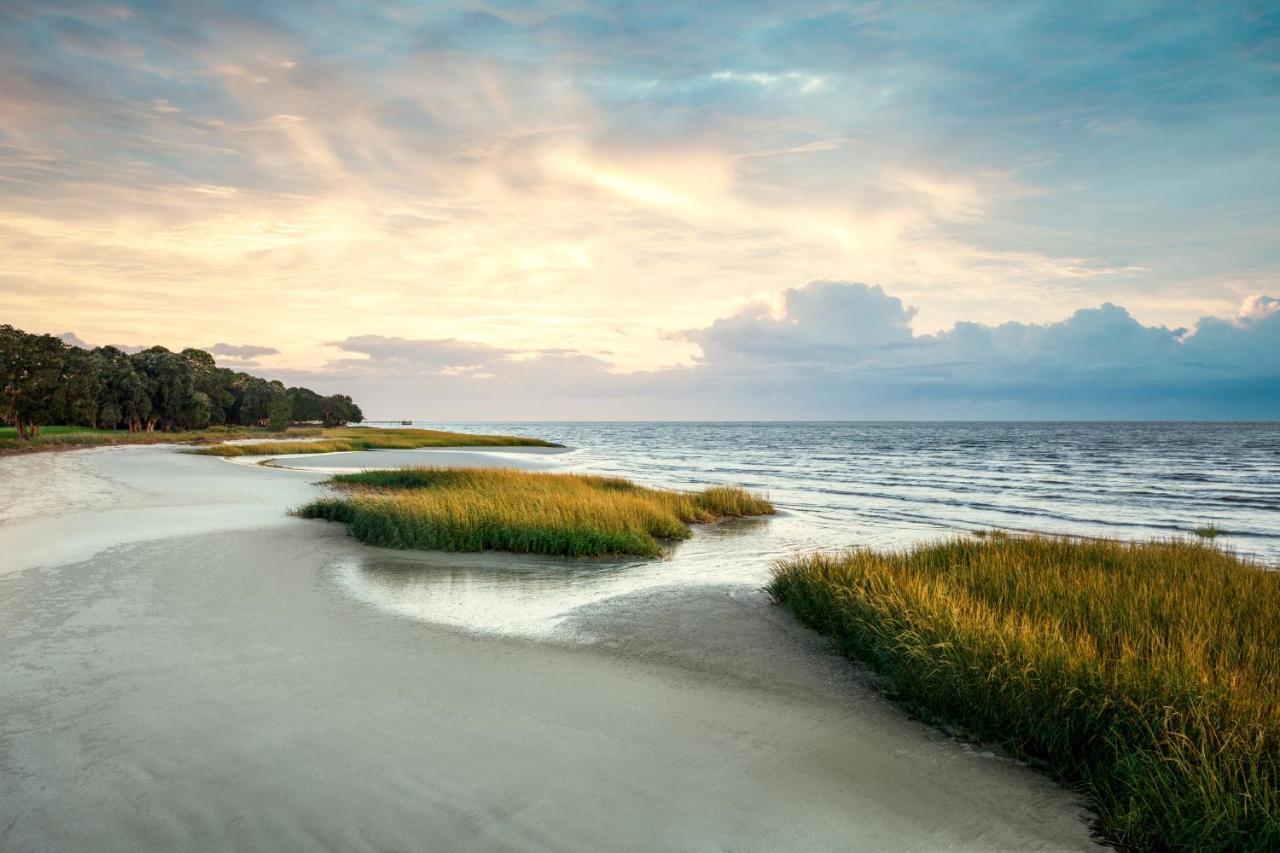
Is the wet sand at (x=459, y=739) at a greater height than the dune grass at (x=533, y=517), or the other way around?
the dune grass at (x=533, y=517)

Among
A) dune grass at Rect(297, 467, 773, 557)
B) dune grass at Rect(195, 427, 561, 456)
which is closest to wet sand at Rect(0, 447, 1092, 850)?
dune grass at Rect(297, 467, 773, 557)

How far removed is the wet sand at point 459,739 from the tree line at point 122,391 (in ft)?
274

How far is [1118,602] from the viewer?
10391 mm

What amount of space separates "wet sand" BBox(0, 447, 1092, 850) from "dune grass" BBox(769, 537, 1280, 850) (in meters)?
0.49

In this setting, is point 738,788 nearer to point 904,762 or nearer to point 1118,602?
point 904,762

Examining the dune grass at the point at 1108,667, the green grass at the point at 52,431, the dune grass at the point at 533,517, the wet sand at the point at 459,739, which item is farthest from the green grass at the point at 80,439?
the dune grass at the point at 1108,667

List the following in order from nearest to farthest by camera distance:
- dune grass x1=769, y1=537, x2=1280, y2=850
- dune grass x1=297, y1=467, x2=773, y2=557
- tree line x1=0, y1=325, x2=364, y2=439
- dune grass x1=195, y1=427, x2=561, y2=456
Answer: dune grass x1=769, y1=537, x2=1280, y2=850
dune grass x1=297, y1=467, x2=773, y2=557
dune grass x1=195, y1=427, x2=561, y2=456
tree line x1=0, y1=325, x2=364, y2=439

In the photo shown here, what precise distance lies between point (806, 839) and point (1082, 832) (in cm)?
233

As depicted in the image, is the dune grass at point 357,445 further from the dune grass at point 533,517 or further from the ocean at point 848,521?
the dune grass at point 533,517

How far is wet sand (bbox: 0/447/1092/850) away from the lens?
19.6 feet

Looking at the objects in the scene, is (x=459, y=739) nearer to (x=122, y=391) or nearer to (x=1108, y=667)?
(x=1108, y=667)

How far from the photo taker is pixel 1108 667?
25.9 feet

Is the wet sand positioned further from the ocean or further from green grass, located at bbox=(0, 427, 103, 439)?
green grass, located at bbox=(0, 427, 103, 439)

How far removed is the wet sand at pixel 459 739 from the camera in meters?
5.98
